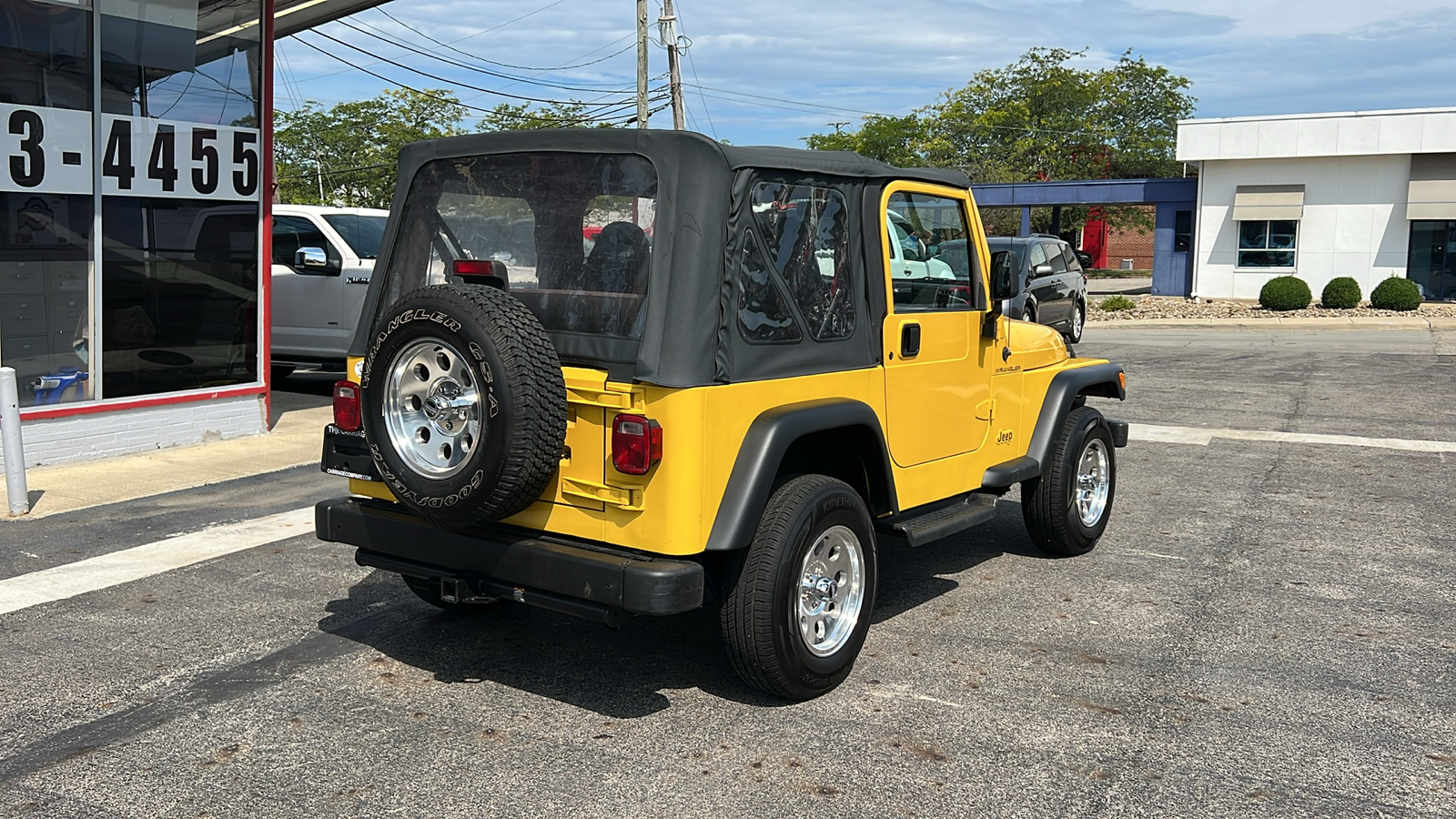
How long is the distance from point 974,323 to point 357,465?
9.30 ft

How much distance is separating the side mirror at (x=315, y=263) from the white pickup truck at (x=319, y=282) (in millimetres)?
310

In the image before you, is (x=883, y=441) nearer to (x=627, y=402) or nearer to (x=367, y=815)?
(x=627, y=402)

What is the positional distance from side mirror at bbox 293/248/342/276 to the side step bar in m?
7.89

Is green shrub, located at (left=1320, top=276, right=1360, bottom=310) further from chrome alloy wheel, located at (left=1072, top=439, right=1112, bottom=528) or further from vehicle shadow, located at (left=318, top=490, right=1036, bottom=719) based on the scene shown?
vehicle shadow, located at (left=318, top=490, right=1036, bottom=719)

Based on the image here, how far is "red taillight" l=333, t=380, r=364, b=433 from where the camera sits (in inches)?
196

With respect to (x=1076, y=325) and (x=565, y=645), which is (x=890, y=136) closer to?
(x=1076, y=325)

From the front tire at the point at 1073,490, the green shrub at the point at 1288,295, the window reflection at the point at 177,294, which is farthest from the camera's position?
the green shrub at the point at 1288,295

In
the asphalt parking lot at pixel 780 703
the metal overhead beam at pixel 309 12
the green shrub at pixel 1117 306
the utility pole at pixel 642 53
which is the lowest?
the asphalt parking lot at pixel 780 703

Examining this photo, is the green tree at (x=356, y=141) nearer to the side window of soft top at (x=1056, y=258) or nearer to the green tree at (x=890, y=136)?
the green tree at (x=890, y=136)

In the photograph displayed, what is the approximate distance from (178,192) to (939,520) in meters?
7.46

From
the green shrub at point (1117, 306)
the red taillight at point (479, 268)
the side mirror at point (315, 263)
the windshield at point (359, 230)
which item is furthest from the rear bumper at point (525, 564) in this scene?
the green shrub at point (1117, 306)

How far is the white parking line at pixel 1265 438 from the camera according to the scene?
10.9m

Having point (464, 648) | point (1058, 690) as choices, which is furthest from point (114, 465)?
point (1058, 690)

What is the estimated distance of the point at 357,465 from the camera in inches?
194
